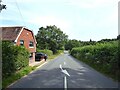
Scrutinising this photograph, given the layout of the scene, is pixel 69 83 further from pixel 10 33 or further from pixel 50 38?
pixel 50 38

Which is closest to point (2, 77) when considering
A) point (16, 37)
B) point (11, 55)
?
point (11, 55)

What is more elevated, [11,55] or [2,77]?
[11,55]

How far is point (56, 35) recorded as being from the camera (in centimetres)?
10338

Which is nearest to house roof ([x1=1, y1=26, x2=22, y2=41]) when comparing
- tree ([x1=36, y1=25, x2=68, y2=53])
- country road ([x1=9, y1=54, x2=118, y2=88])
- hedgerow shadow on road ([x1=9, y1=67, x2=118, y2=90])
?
country road ([x1=9, y1=54, x2=118, y2=88])

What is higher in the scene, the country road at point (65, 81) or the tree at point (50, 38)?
the tree at point (50, 38)

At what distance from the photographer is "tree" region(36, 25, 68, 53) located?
9282 cm

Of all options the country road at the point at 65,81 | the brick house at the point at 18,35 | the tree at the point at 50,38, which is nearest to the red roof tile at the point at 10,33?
the brick house at the point at 18,35

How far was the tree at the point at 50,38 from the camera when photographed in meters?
92.8

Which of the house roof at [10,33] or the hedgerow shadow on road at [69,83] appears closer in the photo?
the hedgerow shadow on road at [69,83]

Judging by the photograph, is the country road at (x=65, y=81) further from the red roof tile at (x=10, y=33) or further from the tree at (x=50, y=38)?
the tree at (x=50, y=38)

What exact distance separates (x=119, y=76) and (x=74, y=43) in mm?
144350

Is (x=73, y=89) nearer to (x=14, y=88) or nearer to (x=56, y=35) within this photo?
(x=14, y=88)

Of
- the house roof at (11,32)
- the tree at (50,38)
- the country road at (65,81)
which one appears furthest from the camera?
the tree at (50,38)

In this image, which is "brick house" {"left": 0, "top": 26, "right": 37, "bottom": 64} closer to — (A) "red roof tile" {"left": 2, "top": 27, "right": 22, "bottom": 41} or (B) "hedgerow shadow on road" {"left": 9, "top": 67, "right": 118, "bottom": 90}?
(A) "red roof tile" {"left": 2, "top": 27, "right": 22, "bottom": 41}
